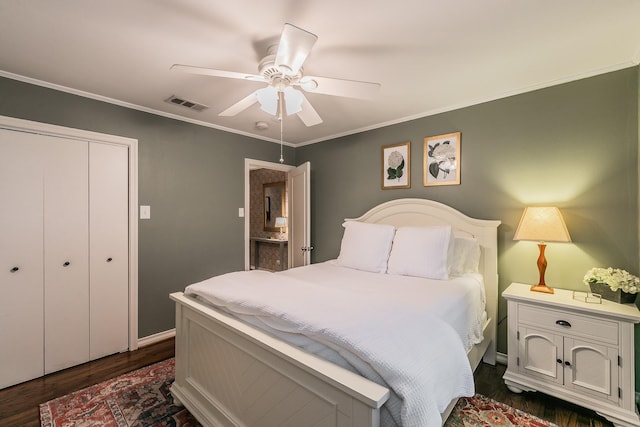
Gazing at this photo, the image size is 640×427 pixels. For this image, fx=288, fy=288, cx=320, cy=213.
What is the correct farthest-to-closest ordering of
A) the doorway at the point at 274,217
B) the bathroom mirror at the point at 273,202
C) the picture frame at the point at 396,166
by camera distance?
the bathroom mirror at the point at 273,202 < the doorway at the point at 274,217 < the picture frame at the point at 396,166

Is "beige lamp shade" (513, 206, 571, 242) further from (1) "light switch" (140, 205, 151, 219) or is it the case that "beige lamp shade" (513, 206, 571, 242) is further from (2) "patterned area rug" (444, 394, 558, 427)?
(1) "light switch" (140, 205, 151, 219)

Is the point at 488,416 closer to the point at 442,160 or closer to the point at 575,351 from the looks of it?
the point at 575,351

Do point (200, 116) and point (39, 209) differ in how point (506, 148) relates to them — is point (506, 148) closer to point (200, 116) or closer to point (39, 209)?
point (200, 116)

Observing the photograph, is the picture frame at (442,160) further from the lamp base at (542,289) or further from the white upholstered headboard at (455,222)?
the lamp base at (542,289)

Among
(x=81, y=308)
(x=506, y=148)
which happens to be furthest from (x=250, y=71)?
(x=81, y=308)

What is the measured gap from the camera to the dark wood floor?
183 centimetres

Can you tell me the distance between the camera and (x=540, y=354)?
2.00 m

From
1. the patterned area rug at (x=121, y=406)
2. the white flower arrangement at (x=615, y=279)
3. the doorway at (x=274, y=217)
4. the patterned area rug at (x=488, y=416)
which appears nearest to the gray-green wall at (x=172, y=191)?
the doorway at (x=274, y=217)

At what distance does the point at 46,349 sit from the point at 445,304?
121 inches

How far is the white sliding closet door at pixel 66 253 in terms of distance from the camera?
2336mm

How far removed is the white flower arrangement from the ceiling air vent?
3.41 metres

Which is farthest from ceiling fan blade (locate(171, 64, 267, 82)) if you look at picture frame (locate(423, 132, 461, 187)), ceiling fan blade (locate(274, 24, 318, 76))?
picture frame (locate(423, 132, 461, 187))

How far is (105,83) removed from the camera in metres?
2.30

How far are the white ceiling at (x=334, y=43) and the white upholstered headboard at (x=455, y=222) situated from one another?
3.46ft
